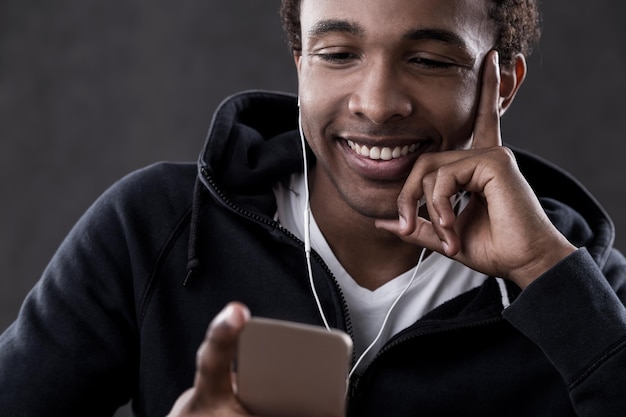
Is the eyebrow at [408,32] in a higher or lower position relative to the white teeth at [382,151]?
higher

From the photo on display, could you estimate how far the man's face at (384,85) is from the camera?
177cm

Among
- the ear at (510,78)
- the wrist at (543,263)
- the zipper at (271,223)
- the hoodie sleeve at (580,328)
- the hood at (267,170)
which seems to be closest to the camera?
the hoodie sleeve at (580,328)

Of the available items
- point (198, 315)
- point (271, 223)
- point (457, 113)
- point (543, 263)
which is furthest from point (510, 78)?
point (198, 315)

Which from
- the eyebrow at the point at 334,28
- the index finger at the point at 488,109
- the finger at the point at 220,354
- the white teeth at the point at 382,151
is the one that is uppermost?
the eyebrow at the point at 334,28

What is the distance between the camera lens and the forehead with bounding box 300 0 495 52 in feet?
5.78

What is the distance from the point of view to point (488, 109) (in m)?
1.92

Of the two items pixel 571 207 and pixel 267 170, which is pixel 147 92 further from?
pixel 571 207

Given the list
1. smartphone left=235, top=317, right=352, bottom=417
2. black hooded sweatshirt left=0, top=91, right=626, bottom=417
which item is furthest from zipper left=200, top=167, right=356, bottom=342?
smartphone left=235, top=317, right=352, bottom=417

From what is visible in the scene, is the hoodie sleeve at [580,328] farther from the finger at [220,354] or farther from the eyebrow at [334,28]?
the finger at [220,354]

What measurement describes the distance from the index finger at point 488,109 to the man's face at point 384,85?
0.02m

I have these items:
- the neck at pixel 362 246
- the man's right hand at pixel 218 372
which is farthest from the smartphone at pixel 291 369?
the neck at pixel 362 246

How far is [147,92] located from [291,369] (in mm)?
2139

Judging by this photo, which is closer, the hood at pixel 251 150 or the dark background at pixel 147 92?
the hood at pixel 251 150

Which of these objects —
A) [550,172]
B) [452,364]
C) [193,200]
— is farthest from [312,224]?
[550,172]
